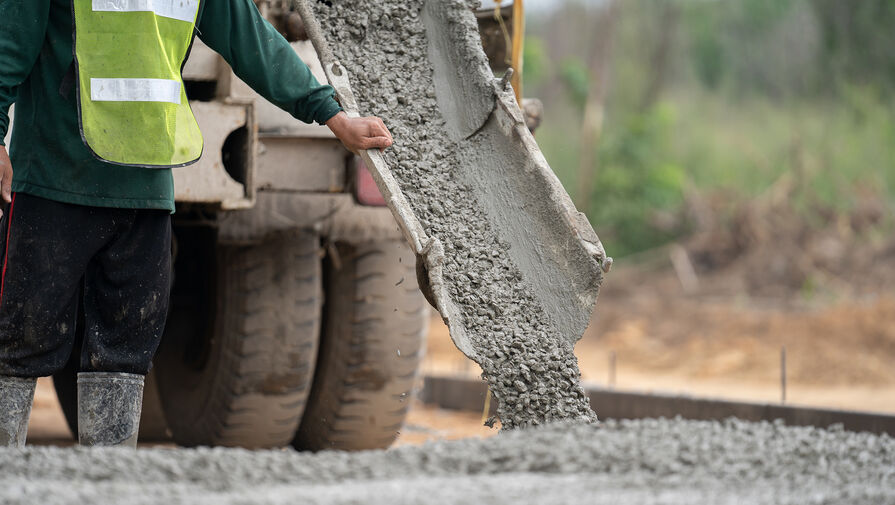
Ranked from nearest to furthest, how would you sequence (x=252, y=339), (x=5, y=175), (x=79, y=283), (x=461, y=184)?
(x=5, y=175) → (x=79, y=283) → (x=461, y=184) → (x=252, y=339)

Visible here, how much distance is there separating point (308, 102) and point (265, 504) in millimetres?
1572

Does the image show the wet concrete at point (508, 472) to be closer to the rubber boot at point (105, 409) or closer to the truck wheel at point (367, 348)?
the rubber boot at point (105, 409)

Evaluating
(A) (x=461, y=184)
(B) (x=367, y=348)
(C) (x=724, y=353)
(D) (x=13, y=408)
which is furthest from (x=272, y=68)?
(C) (x=724, y=353)

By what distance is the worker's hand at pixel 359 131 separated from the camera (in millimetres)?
3410

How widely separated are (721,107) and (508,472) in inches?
741

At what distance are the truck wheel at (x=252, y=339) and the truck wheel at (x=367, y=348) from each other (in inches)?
5.7

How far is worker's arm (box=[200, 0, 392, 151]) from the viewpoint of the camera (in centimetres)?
330

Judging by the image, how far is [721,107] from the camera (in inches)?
804

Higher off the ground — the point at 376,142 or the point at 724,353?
the point at 376,142

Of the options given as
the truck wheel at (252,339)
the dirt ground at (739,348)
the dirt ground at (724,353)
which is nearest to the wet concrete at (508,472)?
the truck wheel at (252,339)

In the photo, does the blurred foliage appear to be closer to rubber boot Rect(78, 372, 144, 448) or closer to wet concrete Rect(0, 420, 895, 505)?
wet concrete Rect(0, 420, 895, 505)

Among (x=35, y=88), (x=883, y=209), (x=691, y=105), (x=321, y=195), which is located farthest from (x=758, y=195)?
(x=35, y=88)

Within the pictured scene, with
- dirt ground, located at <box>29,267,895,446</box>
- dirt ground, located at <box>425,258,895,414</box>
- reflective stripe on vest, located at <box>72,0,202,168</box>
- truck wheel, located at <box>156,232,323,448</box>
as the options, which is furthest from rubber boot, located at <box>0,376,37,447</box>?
dirt ground, located at <box>425,258,895,414</box>

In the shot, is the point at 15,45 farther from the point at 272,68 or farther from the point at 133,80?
the point at 272,68
